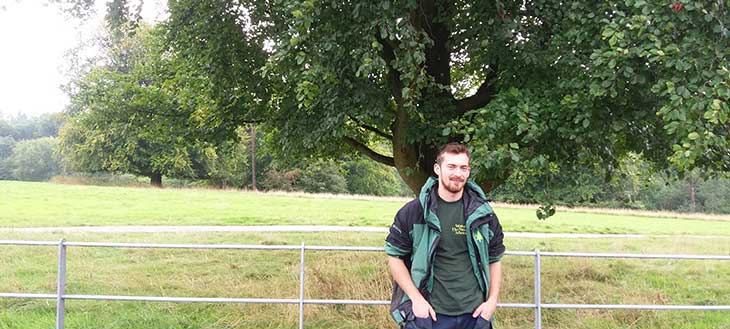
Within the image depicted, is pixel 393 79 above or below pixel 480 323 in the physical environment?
above

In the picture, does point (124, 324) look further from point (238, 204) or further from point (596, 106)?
point (238, 204)

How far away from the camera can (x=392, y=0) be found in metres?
6.01

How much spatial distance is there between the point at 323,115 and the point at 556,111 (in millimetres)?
3077

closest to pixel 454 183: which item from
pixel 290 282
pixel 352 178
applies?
pixel 290 282

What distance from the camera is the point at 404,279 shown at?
333cm

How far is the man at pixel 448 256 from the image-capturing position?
3.25 metres

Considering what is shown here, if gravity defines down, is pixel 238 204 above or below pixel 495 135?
below

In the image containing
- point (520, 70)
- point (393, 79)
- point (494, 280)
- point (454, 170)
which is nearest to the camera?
point (454, 170)

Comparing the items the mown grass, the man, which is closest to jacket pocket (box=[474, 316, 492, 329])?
the man

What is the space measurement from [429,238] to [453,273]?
24cm

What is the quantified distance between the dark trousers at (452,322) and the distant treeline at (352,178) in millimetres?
3496

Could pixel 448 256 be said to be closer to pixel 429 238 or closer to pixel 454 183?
pixel 429 238

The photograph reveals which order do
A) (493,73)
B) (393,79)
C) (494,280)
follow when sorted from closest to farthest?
(494,280) → (493,73) → (393,79)

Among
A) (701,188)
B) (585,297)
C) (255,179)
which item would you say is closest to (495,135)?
(585,297)
